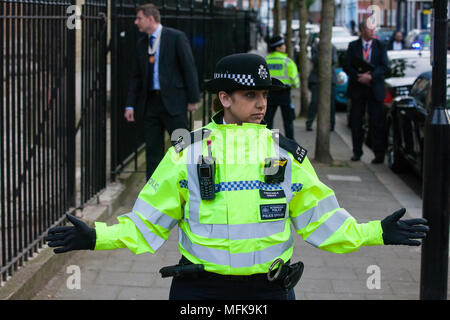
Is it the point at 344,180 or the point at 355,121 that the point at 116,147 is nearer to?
the point at 344,180

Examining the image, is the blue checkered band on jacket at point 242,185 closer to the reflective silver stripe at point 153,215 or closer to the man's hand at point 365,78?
the reflective silver stripe at point 153,215

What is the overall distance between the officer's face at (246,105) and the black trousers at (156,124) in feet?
16.4

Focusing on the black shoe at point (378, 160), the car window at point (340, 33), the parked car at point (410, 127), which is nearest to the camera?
the parked car at point (410, 127)

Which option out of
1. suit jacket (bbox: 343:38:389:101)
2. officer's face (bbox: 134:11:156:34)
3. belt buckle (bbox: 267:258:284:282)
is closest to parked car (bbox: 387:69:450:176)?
suit jacket (bbox: 343:38:389:101)

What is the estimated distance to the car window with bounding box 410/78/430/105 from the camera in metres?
11.0

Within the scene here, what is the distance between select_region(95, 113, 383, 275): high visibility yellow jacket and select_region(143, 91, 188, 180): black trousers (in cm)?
498

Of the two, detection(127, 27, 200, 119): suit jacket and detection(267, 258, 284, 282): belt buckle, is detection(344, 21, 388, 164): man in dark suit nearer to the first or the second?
detection(127, 27, 200, 119): suit jacket

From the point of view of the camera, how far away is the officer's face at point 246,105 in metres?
3.66

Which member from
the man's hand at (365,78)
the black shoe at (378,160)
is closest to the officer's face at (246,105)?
the man's hand at (365,78)

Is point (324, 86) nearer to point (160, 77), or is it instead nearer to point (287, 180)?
point (160, 77)

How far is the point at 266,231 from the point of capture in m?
3.53

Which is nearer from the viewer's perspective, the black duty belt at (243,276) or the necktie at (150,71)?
the black duty belt at (243,276)

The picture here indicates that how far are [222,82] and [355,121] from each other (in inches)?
352
